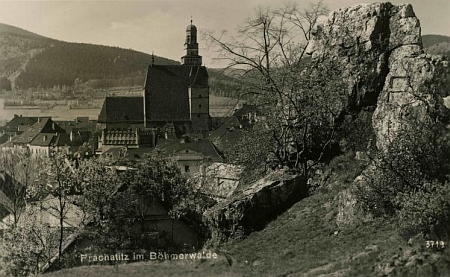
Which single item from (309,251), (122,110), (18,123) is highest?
(122,110)

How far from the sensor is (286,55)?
11.2 meters

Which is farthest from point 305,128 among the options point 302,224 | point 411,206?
point 411,206

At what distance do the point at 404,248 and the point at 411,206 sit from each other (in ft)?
1.77

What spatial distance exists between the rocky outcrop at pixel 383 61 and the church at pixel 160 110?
29.5 ft

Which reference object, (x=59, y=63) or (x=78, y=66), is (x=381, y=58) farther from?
(x=59, y=63)

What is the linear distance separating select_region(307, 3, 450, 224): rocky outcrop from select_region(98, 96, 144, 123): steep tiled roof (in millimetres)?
10763

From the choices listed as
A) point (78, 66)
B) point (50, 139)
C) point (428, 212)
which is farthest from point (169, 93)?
point (428, 212)

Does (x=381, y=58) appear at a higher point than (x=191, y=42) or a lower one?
lower

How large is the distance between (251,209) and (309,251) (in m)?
1.79

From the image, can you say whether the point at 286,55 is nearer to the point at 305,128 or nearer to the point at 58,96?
the point at 305,128

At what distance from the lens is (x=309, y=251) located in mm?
7188

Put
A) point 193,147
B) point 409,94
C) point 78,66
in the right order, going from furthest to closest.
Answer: point 193,147 < point 78,66 < point 409,94

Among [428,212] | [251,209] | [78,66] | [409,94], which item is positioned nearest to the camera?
[428,212]

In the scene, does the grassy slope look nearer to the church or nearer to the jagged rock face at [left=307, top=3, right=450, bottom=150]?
the jagged rock face at [left=307, top=3, right=450, bottom=150]
